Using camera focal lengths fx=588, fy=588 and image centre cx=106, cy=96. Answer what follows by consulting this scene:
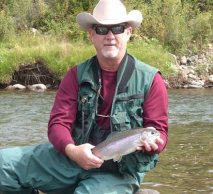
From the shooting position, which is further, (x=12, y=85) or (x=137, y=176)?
(x=12, y=85)

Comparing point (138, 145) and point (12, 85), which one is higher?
point (138, 145)

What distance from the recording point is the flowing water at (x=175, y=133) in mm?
6305

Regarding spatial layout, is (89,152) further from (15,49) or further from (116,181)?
(15,49)

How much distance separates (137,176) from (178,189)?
181 cm

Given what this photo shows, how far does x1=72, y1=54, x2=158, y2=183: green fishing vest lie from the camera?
13.4 ft

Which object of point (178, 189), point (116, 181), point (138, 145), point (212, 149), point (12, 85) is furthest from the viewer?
point (12, 85)

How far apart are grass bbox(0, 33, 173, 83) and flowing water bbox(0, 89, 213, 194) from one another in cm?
182

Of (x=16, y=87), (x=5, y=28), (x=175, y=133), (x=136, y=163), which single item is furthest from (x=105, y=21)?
(x=5, y=28)

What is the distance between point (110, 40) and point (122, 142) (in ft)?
2.48

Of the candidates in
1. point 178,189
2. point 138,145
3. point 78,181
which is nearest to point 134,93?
point 138,145

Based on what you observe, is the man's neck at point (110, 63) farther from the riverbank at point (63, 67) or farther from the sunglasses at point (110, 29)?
the riverbank at point (63, 67)

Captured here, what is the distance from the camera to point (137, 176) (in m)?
4.23

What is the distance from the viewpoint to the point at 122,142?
12.5 feet

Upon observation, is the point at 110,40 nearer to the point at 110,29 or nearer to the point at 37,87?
the point at 110,29
